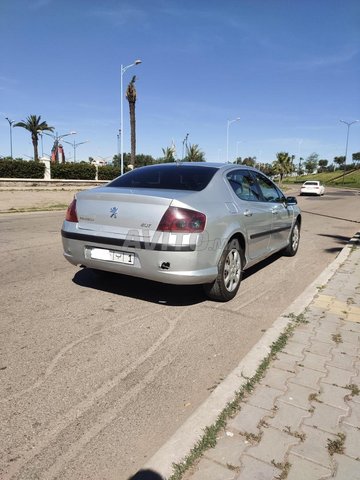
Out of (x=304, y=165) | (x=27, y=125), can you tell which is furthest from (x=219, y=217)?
(x=304, y=165)

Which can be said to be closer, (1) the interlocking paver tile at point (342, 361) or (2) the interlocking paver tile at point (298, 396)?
(2) the interlocking paver tile at point (298, 396)

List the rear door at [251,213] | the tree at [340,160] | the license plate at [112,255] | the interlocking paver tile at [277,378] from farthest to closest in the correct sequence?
1. the tree at [340,160]
2. the rear door at [251,213]
3. the license plate at [112,255]
4. the interlocking paver tile at [277,378]

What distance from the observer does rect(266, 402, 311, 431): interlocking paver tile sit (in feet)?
7.99

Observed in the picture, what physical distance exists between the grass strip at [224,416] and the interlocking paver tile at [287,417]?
235 millimetres

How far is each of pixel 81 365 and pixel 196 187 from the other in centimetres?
223

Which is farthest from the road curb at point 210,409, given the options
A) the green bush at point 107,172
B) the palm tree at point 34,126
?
the palm tree at point 34,126

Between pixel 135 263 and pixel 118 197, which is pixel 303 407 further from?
pixel 118 197

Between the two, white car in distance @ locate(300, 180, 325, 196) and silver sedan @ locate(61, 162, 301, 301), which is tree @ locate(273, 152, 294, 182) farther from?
silver sedan @ locate(61, 162, 301, 301)

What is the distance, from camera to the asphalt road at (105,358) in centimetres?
226

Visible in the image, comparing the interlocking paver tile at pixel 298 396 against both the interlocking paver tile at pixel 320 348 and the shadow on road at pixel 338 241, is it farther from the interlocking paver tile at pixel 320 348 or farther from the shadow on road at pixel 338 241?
the shadow on road at pixel 338 241

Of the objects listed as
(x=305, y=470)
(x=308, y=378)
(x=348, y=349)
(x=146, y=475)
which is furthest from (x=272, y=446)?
(x=348, y=349)

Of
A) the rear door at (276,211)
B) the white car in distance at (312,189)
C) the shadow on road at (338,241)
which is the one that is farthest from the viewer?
the white car in distance at (312,189)

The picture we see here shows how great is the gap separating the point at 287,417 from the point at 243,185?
335 centimetres

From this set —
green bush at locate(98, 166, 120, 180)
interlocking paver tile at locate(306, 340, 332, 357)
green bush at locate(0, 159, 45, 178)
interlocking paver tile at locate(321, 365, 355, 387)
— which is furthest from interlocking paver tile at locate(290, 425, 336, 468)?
green bush at locate(98, 166, 120, 180)
